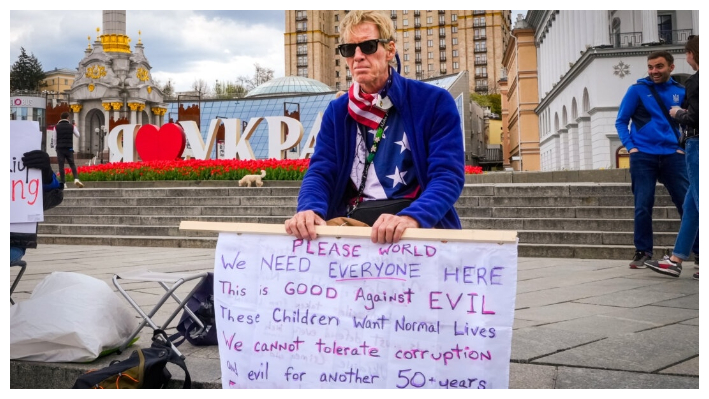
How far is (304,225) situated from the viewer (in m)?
2.69

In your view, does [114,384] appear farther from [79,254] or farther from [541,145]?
[541,145]

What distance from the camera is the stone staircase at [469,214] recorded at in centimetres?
926

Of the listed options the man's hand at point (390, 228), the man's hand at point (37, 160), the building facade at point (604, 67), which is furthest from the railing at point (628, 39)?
the man's hand at point (390, 228)

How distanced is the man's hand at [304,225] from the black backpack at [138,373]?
1.04 m

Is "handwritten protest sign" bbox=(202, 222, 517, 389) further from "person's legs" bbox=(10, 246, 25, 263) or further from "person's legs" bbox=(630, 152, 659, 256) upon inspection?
"person's legs" bbox=(630, 152, 659, 256)

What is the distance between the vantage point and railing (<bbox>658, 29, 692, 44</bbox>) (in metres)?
33.2

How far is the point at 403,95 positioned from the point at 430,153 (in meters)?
0.27

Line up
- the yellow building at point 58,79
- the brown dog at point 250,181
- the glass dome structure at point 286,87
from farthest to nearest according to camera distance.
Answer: the yellow building at point 58,79
the glass dome structure at point 286,87
the brown dog at point 250,181

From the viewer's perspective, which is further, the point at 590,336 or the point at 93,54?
the point at 93,54

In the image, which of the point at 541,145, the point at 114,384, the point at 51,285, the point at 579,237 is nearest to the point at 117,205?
the point at 579,237

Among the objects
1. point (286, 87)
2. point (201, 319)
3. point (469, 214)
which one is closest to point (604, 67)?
point (469, 214)

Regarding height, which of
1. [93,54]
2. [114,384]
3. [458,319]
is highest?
[93,54]

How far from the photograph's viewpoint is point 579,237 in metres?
9.33

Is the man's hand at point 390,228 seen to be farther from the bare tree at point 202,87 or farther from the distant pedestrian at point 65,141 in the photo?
the bare tree at point 202,87
